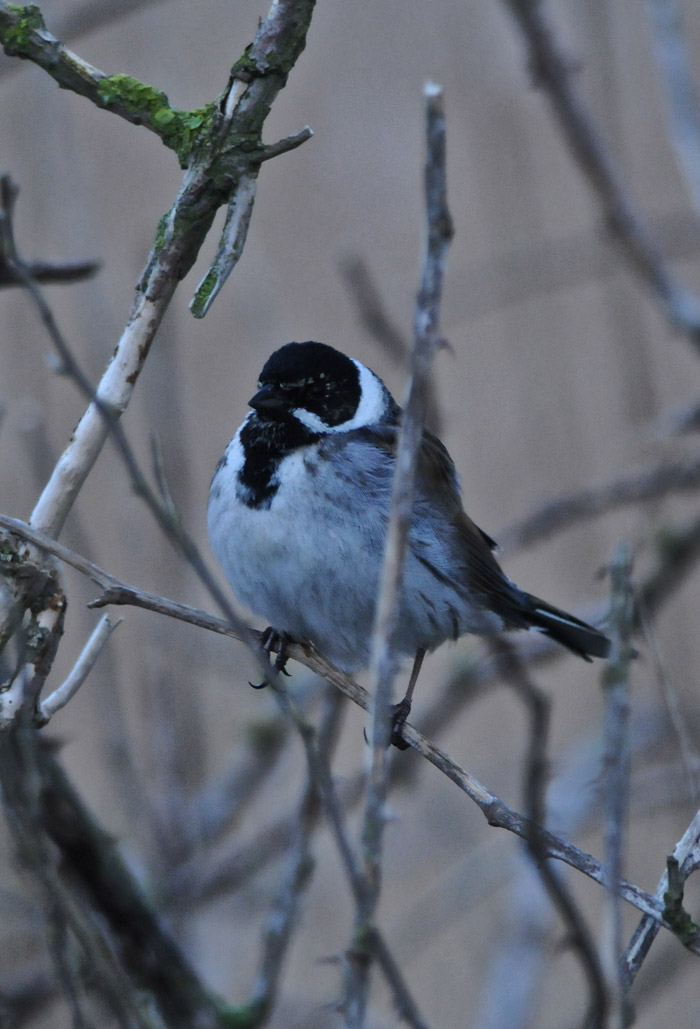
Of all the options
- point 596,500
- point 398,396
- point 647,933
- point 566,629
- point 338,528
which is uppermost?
point 398,396

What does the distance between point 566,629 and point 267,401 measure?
3.99 ft

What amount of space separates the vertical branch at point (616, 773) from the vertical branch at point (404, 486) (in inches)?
10.2

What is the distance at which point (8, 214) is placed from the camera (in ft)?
5.54

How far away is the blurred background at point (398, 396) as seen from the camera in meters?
3.69

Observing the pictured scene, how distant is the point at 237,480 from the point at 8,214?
172cm

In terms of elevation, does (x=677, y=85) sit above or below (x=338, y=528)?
above

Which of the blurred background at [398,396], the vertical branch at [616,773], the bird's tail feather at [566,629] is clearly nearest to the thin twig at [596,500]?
the blurred background at [398,396]

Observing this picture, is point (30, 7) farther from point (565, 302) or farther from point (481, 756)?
point (565, 302)

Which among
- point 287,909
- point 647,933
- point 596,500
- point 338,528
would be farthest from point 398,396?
point 647,933

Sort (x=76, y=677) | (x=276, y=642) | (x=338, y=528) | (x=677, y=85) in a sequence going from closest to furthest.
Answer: (x=76, y=677) → (x=338, y=528) → (x=276, y=642) → (x=677, y=85)

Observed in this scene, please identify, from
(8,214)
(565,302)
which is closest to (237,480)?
(8,214)

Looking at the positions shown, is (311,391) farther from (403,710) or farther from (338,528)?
(403,710)

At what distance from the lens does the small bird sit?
3156 mm

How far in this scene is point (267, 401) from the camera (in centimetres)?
340
